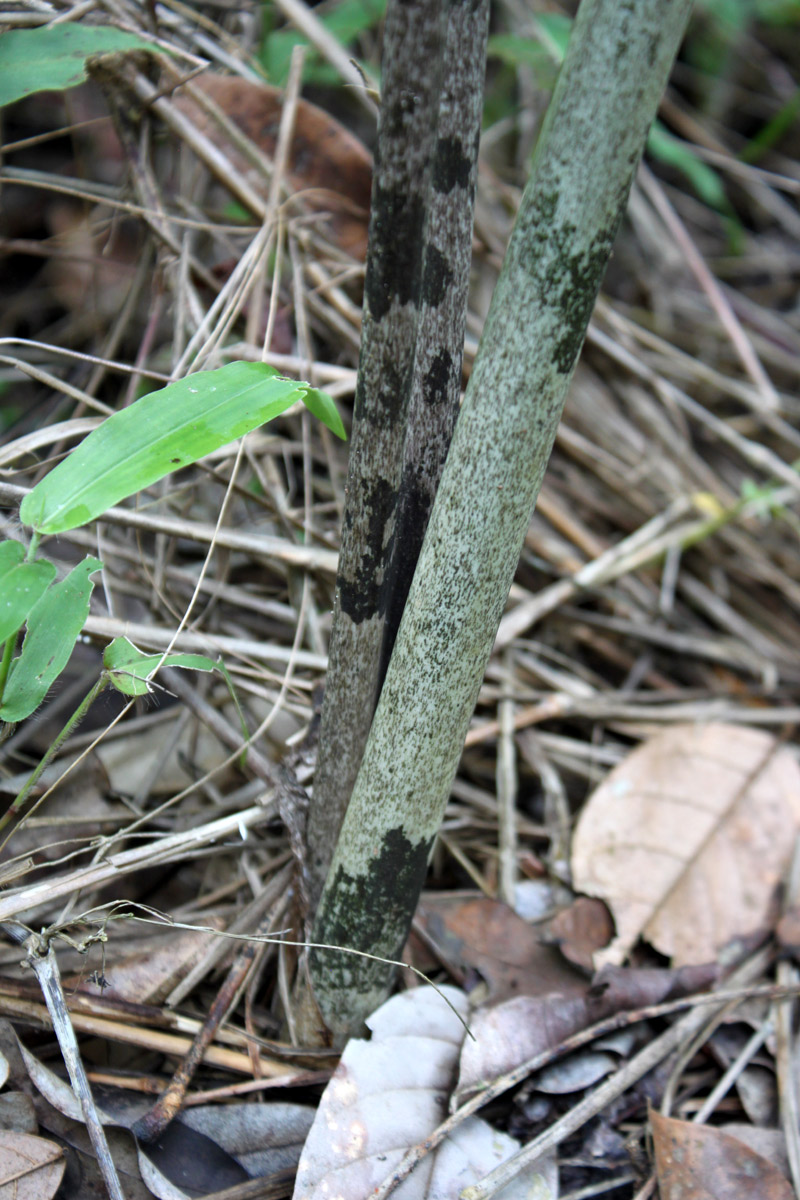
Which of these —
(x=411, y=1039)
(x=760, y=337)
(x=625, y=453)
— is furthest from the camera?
(x=760, y=337)

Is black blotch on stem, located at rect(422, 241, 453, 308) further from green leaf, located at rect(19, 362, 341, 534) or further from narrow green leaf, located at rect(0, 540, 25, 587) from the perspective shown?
narrow green leaf, located at rect(0, 540, 25, 587)

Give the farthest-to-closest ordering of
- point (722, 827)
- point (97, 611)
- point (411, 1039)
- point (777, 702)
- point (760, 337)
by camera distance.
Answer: point (760, 337)
point (777, 702)
point (722, 827)
point (97, 611)
point (411, 1039)

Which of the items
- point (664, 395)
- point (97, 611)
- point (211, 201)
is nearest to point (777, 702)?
Answer: point (664, 395)

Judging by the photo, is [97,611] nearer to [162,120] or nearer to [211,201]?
[162,120]

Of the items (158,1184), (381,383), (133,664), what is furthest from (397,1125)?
(381,383)

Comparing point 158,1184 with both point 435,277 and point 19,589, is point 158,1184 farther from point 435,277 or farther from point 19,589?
point 435,277

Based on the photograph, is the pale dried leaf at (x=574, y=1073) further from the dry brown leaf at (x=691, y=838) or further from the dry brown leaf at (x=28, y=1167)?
the dry brown leaf at (x=28, y=1167)

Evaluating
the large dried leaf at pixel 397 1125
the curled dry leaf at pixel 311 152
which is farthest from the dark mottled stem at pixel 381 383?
the curled dry leaf at pixel 311 152
